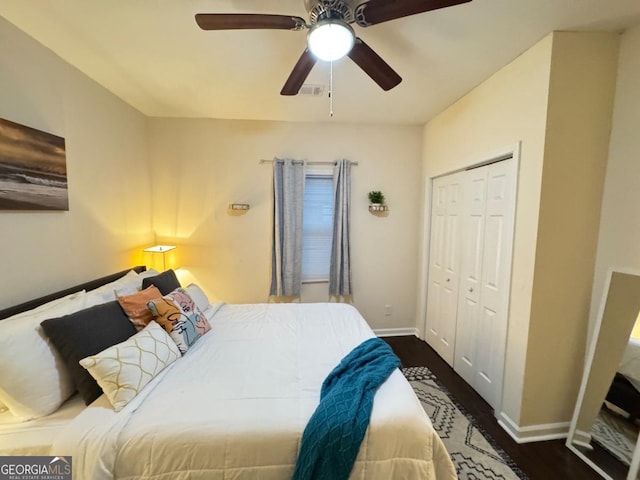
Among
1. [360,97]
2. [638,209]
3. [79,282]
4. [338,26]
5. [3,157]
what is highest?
[360,97]

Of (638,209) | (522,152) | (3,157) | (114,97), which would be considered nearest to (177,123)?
(114,97)

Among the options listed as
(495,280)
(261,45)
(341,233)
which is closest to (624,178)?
(495,280)

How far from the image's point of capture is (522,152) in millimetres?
1846

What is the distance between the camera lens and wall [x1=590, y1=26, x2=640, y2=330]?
1568mm

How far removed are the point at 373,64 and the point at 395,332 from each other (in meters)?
3.00

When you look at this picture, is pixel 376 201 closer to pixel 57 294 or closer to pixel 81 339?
pixel 81 339

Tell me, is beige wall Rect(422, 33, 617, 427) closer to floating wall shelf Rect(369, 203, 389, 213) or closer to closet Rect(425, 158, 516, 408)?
closet Rect(425, 158, 516, 408)

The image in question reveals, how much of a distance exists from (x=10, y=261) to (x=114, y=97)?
67.6 inches

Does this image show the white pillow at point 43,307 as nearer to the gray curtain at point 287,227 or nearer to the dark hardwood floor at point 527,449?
the gray curtain at point 287,227

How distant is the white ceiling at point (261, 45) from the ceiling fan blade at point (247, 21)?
28cm

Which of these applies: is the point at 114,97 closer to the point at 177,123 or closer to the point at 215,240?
the point at 177,123

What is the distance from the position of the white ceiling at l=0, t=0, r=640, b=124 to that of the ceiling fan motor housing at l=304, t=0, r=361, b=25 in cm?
20

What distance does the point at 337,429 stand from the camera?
1101 millimetres

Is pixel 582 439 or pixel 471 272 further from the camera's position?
pixel 471 272
